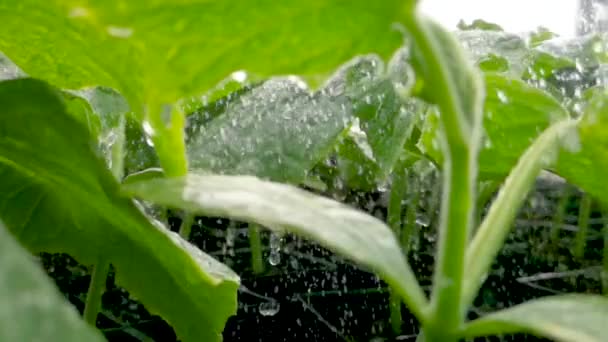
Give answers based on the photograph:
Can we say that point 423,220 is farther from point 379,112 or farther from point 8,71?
point 8,71

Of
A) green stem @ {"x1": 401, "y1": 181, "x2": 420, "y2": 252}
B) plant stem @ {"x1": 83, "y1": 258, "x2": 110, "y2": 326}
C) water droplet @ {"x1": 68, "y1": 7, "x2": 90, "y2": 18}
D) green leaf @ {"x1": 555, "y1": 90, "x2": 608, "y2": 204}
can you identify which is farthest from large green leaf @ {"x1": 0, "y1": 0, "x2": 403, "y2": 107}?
green stem @ {"x1": 401, "y1": 181, "x2": 420, "y2": 252}

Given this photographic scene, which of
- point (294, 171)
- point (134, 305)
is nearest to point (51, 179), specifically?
point (294, 171)

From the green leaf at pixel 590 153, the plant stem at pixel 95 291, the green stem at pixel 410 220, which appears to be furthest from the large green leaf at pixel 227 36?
the green stem at pixel 410 220

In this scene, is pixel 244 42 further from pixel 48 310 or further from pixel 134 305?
pixel 134 305

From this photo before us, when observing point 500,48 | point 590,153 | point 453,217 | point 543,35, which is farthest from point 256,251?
point 453,217

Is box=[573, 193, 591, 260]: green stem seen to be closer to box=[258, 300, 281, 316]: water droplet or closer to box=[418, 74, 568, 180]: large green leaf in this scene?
box=[258, 300, 281, 316]: water droplet

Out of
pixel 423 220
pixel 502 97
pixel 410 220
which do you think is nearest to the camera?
pixel 502 97
